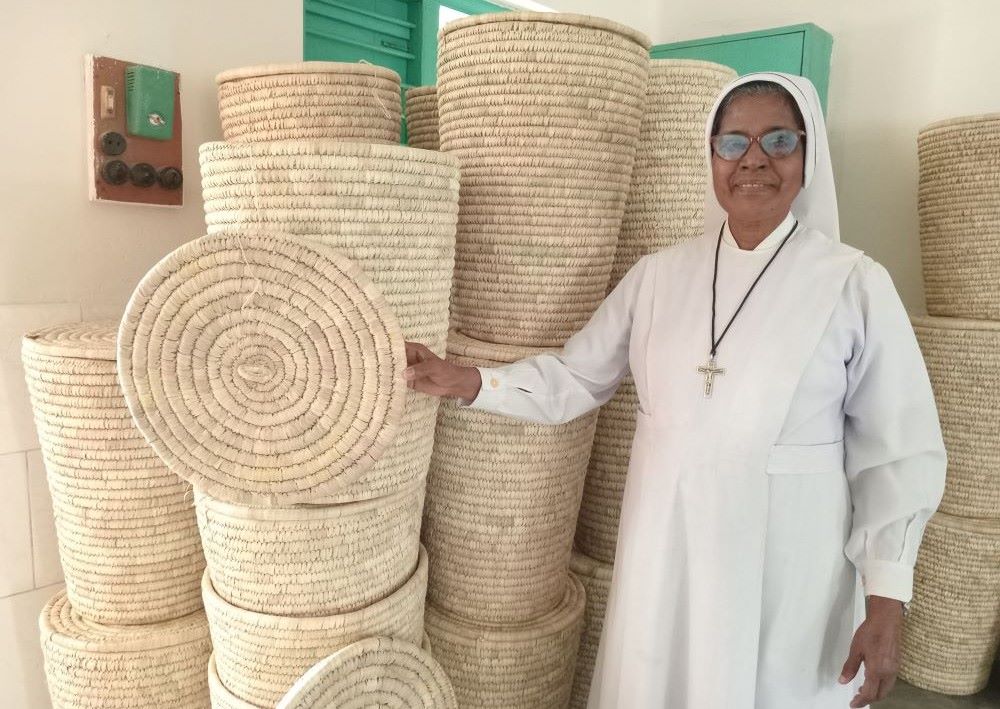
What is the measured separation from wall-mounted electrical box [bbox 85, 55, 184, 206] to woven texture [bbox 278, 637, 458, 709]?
961mm

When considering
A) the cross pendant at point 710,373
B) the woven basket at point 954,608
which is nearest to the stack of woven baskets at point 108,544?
the cross pendant at point 710,373

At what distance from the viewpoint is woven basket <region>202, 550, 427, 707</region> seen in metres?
1.18

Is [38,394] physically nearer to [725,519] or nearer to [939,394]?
[725,519]

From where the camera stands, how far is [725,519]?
1.17 meters

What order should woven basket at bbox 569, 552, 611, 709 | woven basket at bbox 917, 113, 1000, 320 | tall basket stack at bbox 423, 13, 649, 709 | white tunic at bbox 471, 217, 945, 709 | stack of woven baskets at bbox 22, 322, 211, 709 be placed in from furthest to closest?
woven basket at bbox 917, 113, 1000, 320 → woven basket at bbox 569, 552, 611, 709 → tall basket stack at bbox 423, 13, 649, 709 → stack of woven baskets at bbox 22, 322, 211, 709 → white tunic at bbox 471, 217, 945, 709

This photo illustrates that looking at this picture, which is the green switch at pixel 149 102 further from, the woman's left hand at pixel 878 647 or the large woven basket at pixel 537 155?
the woman's left hand at pixel 878 647

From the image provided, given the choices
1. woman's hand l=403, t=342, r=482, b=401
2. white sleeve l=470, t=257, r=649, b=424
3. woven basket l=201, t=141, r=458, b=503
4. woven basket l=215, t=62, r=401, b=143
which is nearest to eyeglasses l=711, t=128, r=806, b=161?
white sleeve l=470, t=257, r=649, b=424

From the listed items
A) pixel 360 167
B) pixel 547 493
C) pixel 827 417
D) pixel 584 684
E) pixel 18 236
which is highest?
pixel 360 167

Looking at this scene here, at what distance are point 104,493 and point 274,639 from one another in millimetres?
389

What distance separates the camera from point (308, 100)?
1.42 m

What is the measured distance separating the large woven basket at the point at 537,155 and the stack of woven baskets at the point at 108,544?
0.65 m

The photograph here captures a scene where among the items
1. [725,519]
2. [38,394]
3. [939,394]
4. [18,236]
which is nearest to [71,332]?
[38,394]

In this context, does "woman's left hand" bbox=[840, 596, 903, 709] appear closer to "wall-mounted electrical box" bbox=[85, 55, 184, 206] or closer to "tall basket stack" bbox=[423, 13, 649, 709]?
"tall basket stack" bbox=[423, 13, 649, 709]

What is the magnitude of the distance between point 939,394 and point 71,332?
7.16 feet
